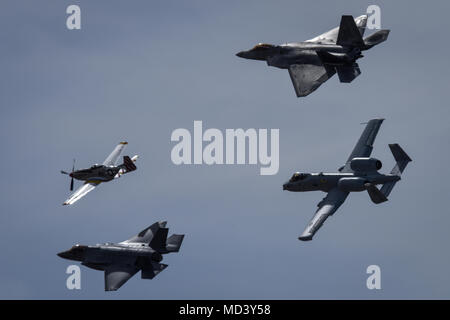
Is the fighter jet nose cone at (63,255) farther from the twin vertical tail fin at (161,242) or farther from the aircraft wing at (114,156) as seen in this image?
the aircraft wing at (114,156)

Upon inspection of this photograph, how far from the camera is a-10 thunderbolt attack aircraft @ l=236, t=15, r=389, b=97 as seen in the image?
4129 inches

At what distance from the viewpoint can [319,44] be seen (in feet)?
355

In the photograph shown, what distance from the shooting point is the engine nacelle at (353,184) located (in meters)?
102

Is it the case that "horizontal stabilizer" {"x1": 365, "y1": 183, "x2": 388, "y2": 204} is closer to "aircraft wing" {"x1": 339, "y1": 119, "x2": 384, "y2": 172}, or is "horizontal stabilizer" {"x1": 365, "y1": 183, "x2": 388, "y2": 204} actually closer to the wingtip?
"aircraft wing" {"x1": 339, "y1": 119, "x2": 384, "y2": 172}

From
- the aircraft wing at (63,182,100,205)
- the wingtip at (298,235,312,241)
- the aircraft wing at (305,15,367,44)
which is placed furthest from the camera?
the aircraft wing at (63,182,100,205)

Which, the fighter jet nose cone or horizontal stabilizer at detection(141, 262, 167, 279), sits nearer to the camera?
horizontal stabilizer at detection(141, 262, 167, 279)

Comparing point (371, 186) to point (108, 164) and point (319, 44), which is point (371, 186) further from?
point (108, 164)

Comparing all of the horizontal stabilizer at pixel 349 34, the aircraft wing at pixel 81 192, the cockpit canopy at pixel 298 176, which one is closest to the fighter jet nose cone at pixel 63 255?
the aircraft wing at pixel 81 192

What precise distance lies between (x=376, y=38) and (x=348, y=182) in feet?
53.4

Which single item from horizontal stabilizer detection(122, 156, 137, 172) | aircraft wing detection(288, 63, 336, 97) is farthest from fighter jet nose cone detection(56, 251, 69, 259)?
aircraft wing detection(288, 63, 336, 97)

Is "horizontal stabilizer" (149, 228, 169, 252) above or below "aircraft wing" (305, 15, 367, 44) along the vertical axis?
below

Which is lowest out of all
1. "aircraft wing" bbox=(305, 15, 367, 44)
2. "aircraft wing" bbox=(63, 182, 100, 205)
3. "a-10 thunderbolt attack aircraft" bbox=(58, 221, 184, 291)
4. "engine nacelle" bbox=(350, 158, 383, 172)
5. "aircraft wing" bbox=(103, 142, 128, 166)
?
"a-10 thunderbolt attack aircraft" bbox=(58, 221, 184, 291)

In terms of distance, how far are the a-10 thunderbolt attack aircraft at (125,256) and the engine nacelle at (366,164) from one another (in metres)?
19.1
